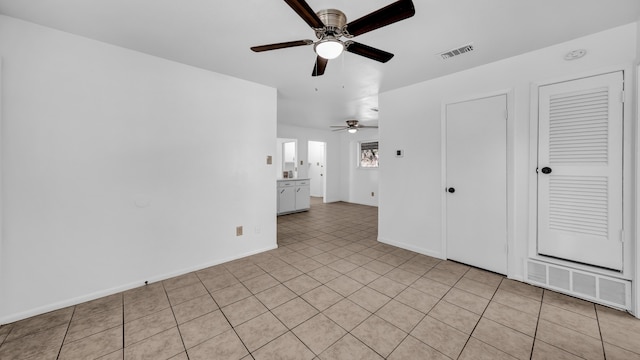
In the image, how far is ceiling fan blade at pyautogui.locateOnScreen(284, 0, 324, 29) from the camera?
135 centimetres

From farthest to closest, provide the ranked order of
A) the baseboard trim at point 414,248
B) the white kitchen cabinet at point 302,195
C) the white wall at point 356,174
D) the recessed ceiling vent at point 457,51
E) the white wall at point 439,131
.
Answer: the white wall at point 356,174
the white kitchen cabinet at point 302,195
the baseboard trim at point 414,248
the recessed ceiling vent at point 457,51
the white wall at point 439,131

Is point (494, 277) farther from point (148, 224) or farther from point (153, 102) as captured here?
point (153, 102)

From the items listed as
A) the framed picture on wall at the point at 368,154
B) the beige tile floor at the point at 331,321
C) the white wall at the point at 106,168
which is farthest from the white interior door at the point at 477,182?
the framed picture on wall at the point at 368,154

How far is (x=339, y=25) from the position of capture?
1.88 meters

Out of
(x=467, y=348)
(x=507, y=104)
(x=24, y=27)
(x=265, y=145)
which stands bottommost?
(x=467, y=348)

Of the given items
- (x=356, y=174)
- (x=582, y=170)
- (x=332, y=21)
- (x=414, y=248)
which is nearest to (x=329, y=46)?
(x=332, y=21)

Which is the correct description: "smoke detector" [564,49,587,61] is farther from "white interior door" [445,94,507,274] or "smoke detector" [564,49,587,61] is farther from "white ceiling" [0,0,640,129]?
"white interior door" [445,94,507,274]

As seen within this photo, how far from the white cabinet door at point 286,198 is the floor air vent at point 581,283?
16.0ft

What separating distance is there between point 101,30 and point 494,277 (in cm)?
475

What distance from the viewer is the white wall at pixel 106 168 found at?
2002 mm

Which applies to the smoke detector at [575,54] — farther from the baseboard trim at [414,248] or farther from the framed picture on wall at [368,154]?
the framed picture on wall at [368,154]

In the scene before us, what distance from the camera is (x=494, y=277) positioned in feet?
8.93

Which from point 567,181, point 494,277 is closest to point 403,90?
point 567,181

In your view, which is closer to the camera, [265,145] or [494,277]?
[494,277]
